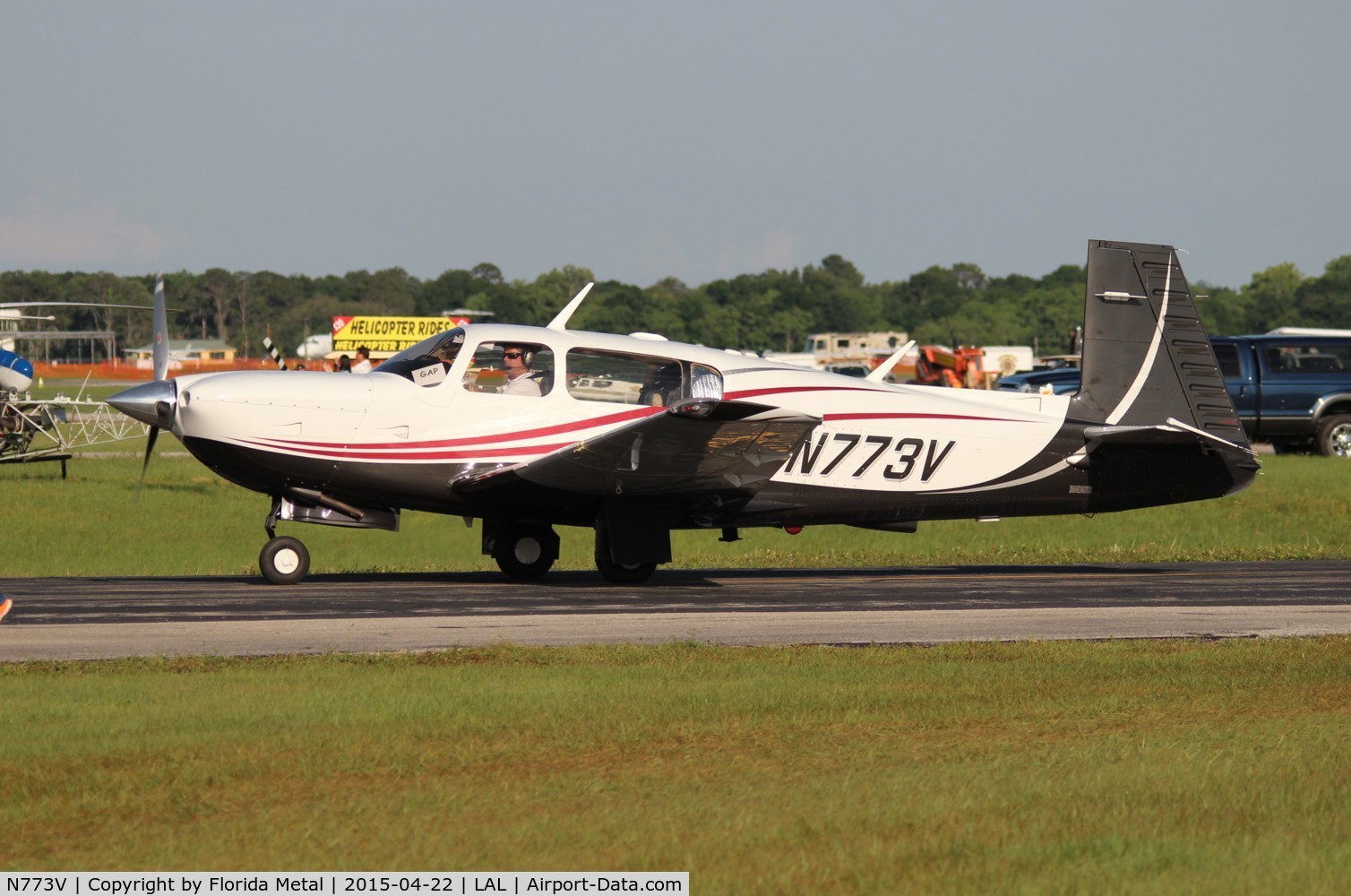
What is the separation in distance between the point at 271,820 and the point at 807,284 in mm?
156251

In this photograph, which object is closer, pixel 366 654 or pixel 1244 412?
pixel 366 654

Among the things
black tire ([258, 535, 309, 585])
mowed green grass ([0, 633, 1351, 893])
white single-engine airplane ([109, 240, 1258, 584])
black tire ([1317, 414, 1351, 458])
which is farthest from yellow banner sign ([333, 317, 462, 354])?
mowed green grass ([0, 633, 1351, 893])

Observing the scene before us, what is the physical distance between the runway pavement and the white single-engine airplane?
0.78m

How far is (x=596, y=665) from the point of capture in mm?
9109

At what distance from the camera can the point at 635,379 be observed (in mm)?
13961

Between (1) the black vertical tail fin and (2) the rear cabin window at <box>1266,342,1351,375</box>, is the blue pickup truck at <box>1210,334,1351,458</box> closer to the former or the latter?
(2) the rear cabin window at <box>1266,342,1351,375</box>

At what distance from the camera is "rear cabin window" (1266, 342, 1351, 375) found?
29.9 m

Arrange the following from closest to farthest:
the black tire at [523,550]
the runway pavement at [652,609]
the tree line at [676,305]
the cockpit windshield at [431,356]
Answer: the runway pavement at [652,609] → the cockpit windshield at [431,356] → the black tire at [523,550] → the tree line at [676,305]

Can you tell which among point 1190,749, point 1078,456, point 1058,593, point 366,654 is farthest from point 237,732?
point 1078,456

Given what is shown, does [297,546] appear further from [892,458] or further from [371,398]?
[892,458]

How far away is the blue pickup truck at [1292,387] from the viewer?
29.7 m

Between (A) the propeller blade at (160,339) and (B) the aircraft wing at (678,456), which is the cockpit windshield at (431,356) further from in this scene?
(A) the propeller blade at (160,339)

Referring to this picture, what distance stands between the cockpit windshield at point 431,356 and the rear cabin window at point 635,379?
1075 millimetres

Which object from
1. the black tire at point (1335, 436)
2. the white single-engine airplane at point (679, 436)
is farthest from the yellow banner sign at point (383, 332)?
the white single-engine airplane at point (679, 436)
